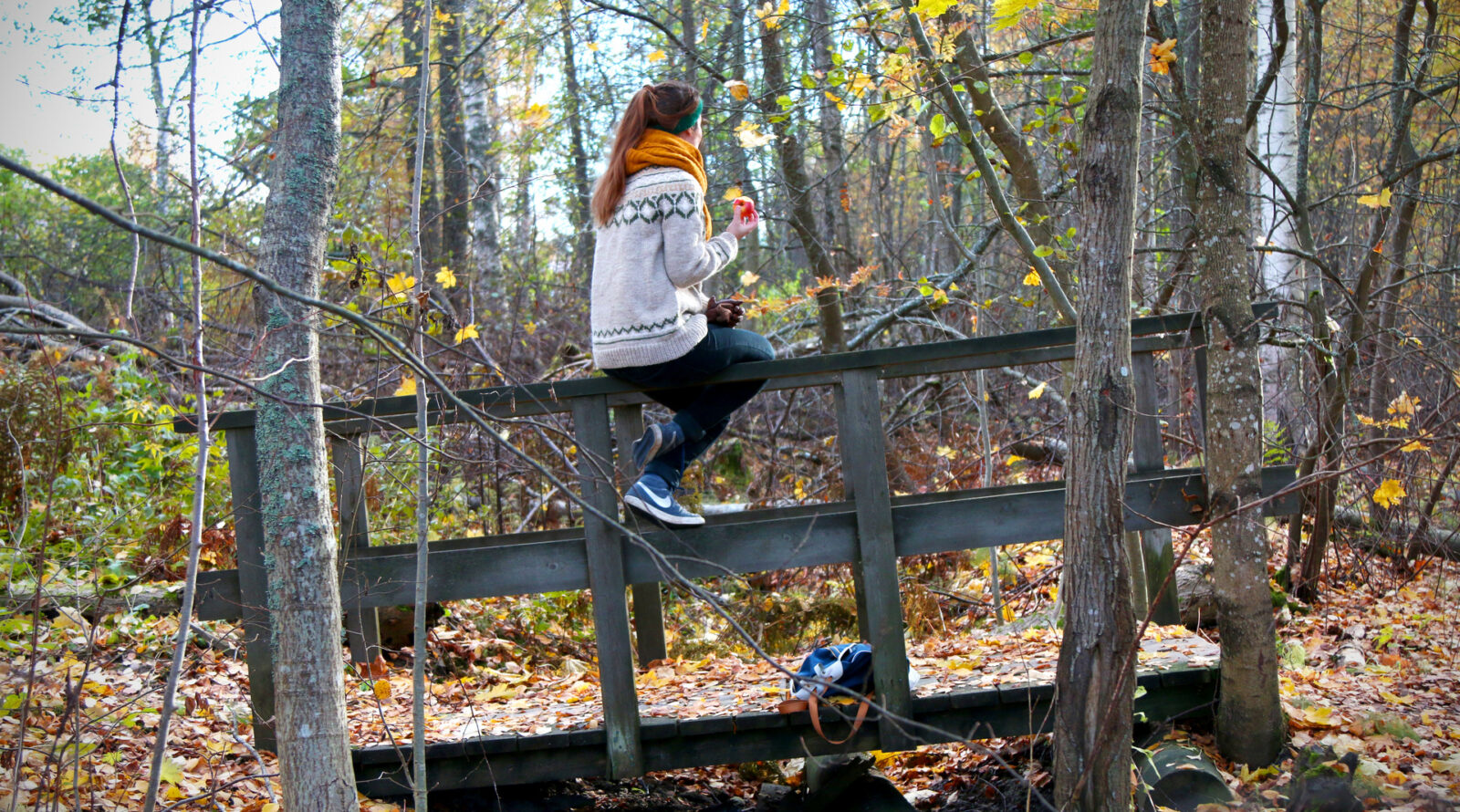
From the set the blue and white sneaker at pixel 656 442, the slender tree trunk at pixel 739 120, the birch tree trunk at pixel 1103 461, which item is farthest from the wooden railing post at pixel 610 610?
the slender tree trunk at pixel 739 120

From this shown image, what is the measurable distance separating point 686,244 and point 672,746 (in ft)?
6.81

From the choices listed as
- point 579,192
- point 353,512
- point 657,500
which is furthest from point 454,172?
point 657,500

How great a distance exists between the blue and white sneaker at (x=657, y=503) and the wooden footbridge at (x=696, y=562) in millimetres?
66

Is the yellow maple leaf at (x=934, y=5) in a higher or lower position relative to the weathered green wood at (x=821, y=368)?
higher

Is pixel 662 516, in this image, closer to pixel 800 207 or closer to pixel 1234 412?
pixel 1234 412

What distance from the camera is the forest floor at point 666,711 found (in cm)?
372

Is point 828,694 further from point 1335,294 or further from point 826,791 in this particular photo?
point 1335,294

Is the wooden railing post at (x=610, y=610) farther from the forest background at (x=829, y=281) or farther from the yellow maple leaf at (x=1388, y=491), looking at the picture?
the yellow maple leaf at (x=1388, y=491)

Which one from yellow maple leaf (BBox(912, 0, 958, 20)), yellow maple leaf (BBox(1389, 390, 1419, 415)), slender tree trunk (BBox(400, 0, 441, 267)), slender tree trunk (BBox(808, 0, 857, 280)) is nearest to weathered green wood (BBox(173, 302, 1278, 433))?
yellow maple leaf (BBox(912, 0, 958, 20))

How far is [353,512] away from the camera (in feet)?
14.1

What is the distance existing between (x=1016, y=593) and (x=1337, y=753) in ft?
7.74

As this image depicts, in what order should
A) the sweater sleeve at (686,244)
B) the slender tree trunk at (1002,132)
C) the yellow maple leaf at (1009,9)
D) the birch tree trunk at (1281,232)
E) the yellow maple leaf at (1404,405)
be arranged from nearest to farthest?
1. the sweater sleeve at (686,244)
2. the yellow maple leaf at (1009,9)
3. the slender tree trunk at (1002,132)
4. the yellow maple leaf at (1404,405)
5. the birch tree trunk at (1281,232)

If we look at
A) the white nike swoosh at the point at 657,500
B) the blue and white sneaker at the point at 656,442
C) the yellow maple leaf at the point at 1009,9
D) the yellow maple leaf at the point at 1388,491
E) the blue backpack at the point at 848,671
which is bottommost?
the blue backpack at the point at 848,671

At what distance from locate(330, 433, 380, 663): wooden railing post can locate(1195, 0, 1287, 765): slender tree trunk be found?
12.0 ft
